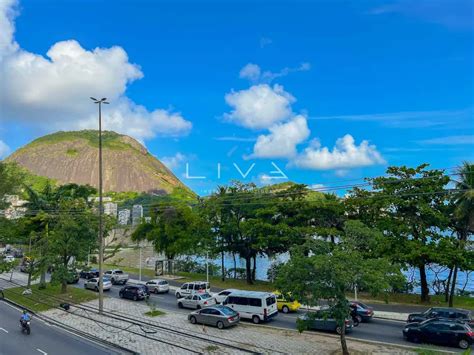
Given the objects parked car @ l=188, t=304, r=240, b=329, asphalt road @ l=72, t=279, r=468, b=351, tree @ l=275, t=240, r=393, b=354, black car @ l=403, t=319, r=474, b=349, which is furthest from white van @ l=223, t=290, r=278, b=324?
black car @ l=403, t=319, r=474, b=349

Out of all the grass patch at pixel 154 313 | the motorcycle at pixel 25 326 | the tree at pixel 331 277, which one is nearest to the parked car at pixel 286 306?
the grass patch at pixel 154 313

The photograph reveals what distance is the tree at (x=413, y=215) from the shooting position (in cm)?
3284

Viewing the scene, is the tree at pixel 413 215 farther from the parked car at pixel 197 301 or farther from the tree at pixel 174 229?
the tree at pixel 174 229

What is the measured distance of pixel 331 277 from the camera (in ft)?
62.0

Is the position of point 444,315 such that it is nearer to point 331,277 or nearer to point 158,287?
point 331,277

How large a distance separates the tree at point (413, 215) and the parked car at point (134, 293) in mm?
21585

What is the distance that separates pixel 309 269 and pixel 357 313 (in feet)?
32.2

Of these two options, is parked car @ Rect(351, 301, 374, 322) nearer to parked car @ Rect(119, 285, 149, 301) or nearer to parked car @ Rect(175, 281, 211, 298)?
parked car @ Rect(175, 281, 211, 298)

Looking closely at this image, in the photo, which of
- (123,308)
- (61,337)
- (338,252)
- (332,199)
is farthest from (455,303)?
(61,337)

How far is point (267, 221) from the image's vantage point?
1699 inches

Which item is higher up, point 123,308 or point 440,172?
point 440,172

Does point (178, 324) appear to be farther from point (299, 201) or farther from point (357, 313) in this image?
point (299, 201)

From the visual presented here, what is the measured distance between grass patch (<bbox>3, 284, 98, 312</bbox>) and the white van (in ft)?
52.0

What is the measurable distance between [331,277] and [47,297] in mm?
31540
